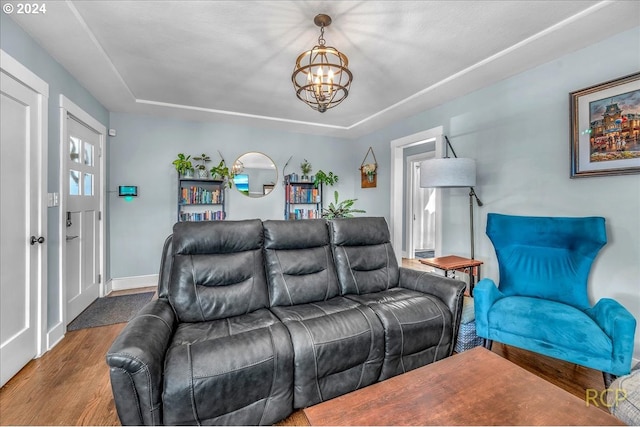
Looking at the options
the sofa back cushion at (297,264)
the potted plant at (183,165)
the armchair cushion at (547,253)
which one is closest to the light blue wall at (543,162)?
the armchair cushion at (547,253)

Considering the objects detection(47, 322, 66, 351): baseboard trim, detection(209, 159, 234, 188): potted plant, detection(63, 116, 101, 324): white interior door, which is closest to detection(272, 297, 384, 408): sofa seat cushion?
detection(47, 322, 66, 351): baseboard trim

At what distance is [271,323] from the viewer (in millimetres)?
1667

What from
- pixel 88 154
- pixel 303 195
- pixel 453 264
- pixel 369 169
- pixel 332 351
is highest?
pixel 369 169

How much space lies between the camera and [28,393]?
5.64 feet

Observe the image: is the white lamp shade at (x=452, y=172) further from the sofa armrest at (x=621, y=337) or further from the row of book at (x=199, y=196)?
the row of book at (x=199, y=196)

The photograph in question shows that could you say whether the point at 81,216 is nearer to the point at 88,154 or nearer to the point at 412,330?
the point at 88,154

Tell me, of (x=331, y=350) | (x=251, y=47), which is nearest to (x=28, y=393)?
(x=331, y=350)

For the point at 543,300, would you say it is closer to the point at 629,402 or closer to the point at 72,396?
the point at 629,402

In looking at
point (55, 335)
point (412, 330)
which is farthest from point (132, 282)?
point (412, 330)

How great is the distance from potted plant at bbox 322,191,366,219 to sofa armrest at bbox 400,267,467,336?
7.46 ft

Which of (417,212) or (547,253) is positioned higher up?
(417,212)

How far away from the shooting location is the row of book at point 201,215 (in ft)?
13.4

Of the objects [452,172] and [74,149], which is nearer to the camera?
[452,172]

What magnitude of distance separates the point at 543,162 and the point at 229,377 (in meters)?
3.02
